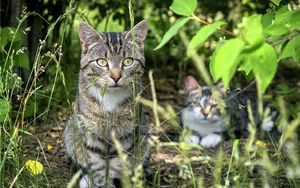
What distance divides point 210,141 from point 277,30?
2.88 meters

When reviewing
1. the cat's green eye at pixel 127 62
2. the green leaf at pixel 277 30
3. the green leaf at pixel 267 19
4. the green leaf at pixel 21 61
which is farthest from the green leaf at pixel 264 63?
the green leaf at pixel 21 61

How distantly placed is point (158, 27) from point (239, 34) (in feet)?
14.9

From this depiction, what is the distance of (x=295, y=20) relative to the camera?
2.17 metres

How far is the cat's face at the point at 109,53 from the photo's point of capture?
3.59 meters

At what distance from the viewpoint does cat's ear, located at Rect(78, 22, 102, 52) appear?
3.59 metres

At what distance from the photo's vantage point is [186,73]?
634 centimetres

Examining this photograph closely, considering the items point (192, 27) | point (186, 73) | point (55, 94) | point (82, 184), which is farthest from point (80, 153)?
point (192, 27)

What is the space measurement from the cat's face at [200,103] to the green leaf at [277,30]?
285 cm

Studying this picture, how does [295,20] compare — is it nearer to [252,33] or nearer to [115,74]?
[252,33]

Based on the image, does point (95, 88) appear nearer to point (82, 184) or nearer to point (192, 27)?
point (82, 184)

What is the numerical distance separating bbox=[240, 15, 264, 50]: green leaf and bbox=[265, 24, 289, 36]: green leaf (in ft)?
0.73

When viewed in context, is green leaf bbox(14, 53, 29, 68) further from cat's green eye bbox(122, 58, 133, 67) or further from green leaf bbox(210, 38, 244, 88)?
green leaf bbox(210, 38, 244, 88)

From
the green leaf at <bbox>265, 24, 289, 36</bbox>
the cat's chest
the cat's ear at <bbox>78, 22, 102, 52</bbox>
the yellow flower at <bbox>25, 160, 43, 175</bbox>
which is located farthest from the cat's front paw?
the green leaf at <bbox>265, 24, 289, 36</bbox>

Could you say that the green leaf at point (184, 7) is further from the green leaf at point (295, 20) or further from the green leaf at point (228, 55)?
the green leaf at point (295, 20)
